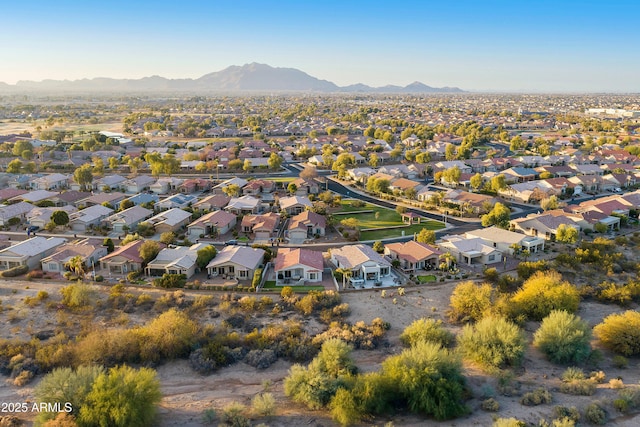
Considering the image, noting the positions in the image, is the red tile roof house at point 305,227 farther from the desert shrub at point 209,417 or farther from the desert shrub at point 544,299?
the desert shrub at point 209,417

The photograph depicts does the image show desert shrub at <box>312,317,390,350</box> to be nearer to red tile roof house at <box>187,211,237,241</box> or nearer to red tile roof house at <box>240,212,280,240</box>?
red tile roof house at <box>240,212,280,240</box>

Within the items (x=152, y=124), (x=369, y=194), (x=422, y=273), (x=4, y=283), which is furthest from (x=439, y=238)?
(x=152, y=124)

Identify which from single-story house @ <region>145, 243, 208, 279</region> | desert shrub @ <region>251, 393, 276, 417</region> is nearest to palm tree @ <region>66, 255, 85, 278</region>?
single-story house @ <region>145, 243, 208, 279</region>

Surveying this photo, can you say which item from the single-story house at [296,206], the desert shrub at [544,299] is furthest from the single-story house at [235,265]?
the desert shrub at [544,299]

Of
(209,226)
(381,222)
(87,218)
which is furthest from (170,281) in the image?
(381,222)

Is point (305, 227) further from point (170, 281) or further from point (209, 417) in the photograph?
point (209, 417)

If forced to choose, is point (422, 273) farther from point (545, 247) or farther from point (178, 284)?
point (178, 284)

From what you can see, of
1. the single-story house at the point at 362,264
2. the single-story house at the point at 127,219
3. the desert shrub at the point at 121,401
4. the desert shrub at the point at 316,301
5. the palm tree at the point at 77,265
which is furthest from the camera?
the single-story house at the point at 127,219
